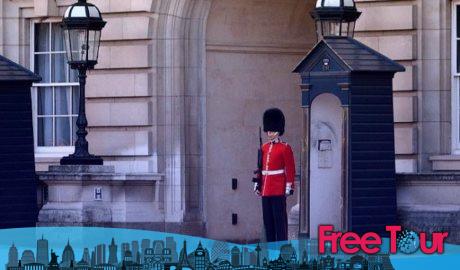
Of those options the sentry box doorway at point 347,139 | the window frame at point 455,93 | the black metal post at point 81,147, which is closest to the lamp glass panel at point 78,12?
the black metal post at point 81,147

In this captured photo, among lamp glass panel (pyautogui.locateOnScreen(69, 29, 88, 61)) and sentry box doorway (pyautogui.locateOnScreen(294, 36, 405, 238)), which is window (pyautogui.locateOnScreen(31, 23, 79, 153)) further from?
sentry box doorway (pyautogui.locateOnScreen(294, 36, 405, 238))

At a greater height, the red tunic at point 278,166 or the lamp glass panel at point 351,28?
the lamp glass panel at point 351,28

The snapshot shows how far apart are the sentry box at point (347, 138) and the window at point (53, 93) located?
5894 millimetres

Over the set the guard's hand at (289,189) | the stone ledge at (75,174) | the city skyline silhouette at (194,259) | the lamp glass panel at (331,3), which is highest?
the lamp glass panel at (331,3)

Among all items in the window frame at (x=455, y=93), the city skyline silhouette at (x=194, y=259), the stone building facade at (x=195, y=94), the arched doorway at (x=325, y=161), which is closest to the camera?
the city skyline silhouette at (x=194, y=259)

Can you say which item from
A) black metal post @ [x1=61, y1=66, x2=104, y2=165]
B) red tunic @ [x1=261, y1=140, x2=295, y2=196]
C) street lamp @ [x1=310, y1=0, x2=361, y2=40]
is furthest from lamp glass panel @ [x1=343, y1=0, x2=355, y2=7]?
black metal post @ [x1=61, y1=66, x2=104, y2=165]

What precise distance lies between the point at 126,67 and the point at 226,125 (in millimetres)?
1369

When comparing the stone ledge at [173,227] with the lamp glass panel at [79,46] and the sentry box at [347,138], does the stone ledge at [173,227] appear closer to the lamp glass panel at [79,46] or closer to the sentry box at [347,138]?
the lamp glass panel at [79,46]

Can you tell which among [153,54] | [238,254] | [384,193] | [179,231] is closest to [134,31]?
[153,54]

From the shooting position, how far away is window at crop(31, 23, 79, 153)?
25516 mm

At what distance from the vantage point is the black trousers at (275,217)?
20625 millimetres

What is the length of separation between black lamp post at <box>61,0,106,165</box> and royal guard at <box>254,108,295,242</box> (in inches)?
127

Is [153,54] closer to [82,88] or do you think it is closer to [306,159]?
[82,88]

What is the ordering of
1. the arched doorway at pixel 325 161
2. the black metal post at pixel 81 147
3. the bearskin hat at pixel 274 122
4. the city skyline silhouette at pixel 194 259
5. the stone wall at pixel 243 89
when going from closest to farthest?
the city skyline silhouette at pixel 194 259
the arched doorway at pixel 325 161
the bearskin hat at pixel 274 122
the black metal post at pixel 81 147
the stone wall at pixel 243 89
